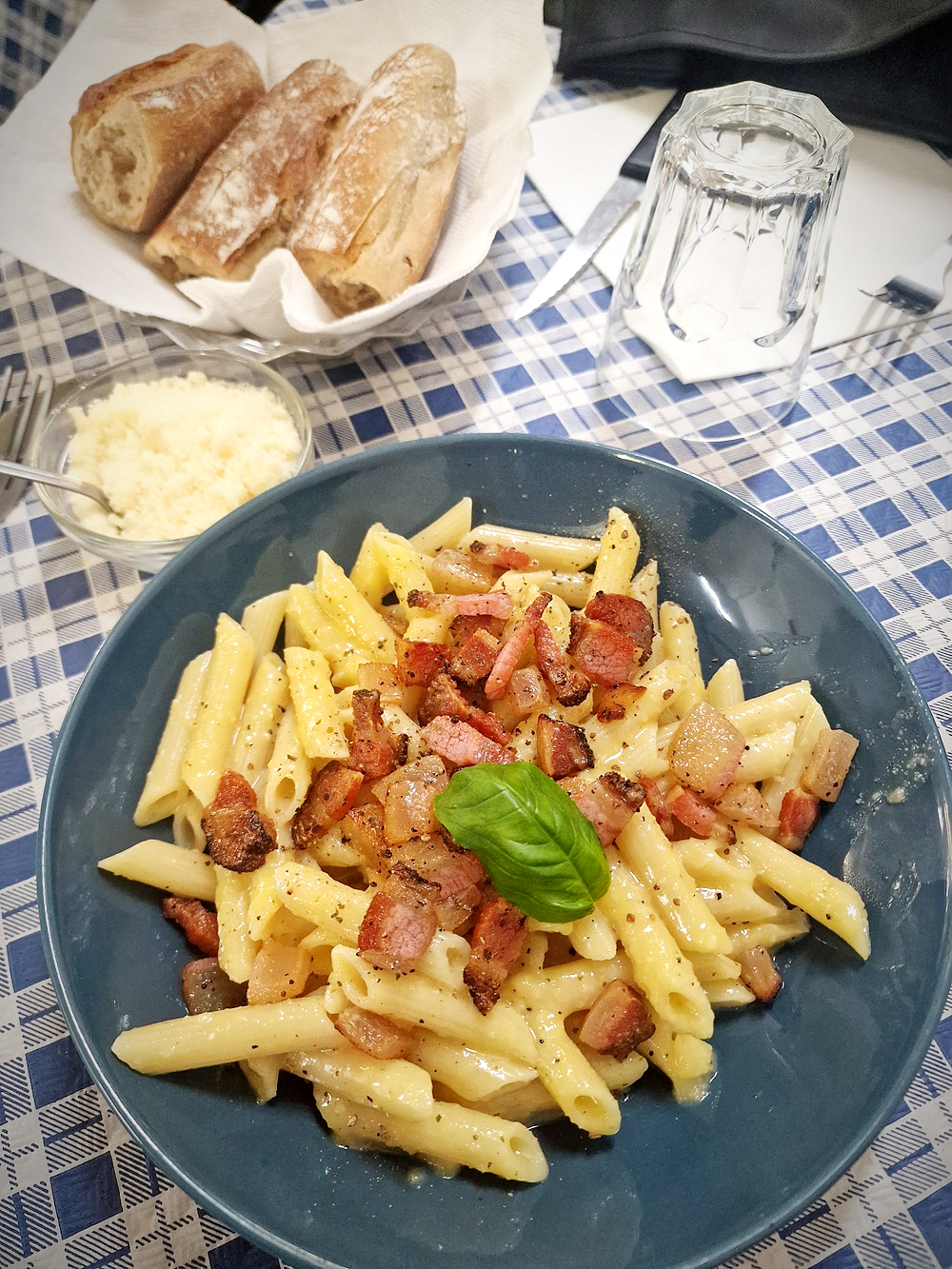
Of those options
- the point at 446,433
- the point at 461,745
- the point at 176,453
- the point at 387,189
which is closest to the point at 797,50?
the point at 387,189

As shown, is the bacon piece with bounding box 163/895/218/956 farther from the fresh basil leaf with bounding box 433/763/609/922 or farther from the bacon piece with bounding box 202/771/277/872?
the fresh basil leaf with bounding box 433/763/609/922

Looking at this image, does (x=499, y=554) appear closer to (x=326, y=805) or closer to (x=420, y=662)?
(x=420, y=662)

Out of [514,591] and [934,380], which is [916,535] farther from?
[514,591]

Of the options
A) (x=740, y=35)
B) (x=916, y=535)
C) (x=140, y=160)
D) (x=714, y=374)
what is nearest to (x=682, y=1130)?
(x=916, y=535)

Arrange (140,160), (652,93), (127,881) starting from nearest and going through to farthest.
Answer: (127,881)
(140,160)
(652,93)

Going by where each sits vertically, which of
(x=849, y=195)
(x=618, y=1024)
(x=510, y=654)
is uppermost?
(x=849, y=195)
